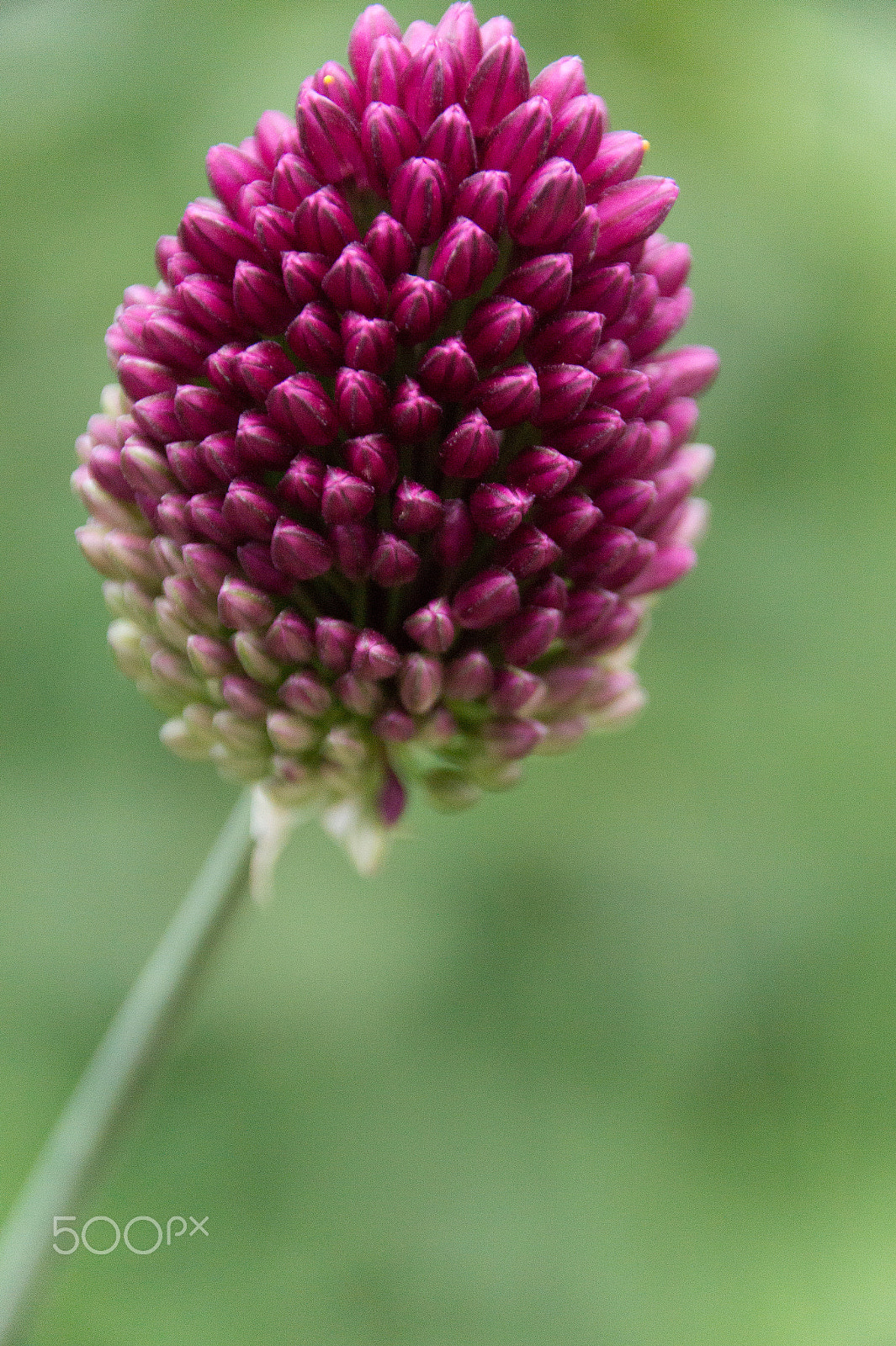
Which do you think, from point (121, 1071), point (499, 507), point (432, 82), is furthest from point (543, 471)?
point (121, 1071)

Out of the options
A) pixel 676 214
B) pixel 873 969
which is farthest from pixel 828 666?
pixel 676 214

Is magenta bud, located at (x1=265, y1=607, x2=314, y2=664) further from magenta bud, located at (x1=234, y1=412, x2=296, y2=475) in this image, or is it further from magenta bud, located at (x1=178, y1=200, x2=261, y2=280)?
magenta bud, located at (x1=178, y1=200, x2=261, y2=280)

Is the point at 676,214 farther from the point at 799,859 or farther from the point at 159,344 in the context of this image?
the point at 159,344

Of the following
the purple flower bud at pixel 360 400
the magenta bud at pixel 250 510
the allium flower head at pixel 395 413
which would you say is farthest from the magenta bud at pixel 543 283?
the magenta bud at pixel 250 510

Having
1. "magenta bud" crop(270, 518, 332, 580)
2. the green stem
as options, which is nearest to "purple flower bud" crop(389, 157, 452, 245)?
"magenta bud" crop(270, 518, 332, 580)

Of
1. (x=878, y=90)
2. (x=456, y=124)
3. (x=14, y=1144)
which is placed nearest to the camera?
(x=456, y=124)

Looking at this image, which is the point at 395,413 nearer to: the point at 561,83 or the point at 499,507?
the point at 499,507

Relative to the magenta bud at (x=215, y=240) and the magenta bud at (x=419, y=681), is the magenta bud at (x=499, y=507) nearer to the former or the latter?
the magenta bud at (x=419, y=681)
